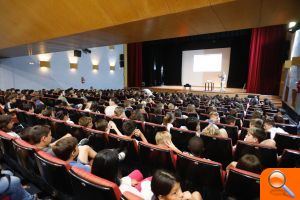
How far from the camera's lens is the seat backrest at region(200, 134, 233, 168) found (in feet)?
9.65

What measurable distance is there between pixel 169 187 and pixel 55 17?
568 centimetres

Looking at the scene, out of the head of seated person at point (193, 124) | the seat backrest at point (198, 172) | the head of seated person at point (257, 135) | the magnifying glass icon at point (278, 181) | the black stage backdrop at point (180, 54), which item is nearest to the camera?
the magnifying glass icon at point (278, 181)

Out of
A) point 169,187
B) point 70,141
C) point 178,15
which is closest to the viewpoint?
point 169,187

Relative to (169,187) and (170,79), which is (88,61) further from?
(169,187)

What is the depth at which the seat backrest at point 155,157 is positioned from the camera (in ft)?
7.50

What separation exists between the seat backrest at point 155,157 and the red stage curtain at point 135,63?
15.5 meters

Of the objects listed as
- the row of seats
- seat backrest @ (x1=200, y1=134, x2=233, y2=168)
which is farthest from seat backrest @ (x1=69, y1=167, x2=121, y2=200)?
seat backrest @ (x1=200, y1=134, x2=233, y2=168)

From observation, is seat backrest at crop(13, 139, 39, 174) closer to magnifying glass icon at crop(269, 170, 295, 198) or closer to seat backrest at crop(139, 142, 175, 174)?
seat backrest at crop(139, 142, 175, 174)

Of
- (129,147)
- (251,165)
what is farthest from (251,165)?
(129,147)

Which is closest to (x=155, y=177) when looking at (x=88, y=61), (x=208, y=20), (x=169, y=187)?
(x=169, y=187)

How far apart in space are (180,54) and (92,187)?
18634 mm

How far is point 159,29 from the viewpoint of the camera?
206 inches

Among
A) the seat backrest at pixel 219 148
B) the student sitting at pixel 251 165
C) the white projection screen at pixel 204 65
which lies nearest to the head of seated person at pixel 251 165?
the student sitting at pixel 251 165

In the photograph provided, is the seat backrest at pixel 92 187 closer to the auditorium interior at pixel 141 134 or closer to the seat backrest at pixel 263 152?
the auditorium interior at pixel 141 134
